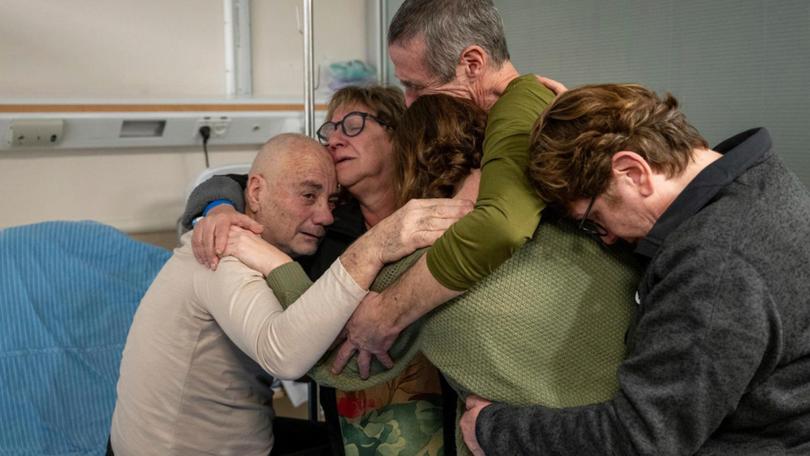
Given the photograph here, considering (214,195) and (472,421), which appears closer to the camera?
(472,421)

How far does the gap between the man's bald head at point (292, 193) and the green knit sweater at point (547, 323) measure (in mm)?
567

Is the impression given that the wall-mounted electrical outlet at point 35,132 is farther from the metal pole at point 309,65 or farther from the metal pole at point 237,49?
the metal pole at point 309,65

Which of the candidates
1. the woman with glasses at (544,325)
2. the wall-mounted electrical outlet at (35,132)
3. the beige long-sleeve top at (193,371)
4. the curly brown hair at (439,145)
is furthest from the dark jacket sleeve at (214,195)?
the wall-mounted electrical outlet at (35,132)

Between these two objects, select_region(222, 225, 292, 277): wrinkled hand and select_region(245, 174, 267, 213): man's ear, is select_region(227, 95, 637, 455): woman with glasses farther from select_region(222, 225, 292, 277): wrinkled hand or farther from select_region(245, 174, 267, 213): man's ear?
select_region(245, 174, 267, 213): man's ear

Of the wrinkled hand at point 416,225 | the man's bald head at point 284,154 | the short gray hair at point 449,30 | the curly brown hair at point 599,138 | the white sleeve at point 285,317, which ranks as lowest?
the white sleeve at point 285,317

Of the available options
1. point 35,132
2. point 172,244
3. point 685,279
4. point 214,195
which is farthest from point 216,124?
point 685,279

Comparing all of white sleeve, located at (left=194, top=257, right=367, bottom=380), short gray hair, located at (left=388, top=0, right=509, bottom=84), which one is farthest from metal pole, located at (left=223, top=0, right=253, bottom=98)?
white sleeve, located at (left=194, top=257, right=367, bottom=380)

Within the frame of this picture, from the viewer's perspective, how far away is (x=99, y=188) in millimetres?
3203

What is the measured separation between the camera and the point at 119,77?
10.5 ft

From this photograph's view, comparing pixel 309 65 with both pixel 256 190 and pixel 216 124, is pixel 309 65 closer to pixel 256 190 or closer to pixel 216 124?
pixel 216 124

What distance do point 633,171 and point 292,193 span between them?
0.82 meters

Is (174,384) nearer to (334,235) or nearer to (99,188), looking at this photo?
(334,235)

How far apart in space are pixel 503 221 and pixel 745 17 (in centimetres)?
119

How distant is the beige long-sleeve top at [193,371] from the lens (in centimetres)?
154
